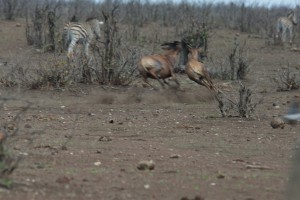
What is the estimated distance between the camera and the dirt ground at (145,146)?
6.45 m

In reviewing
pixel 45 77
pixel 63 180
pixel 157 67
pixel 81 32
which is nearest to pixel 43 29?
pixel 81 32

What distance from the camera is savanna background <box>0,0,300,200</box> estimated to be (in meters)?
6.49

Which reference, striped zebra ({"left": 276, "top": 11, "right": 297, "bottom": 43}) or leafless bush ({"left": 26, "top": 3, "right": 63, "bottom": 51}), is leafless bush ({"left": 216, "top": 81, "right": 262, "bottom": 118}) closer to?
leafless bush ({"left": 26, "top": 3, "right": 63, "bottom": 51})

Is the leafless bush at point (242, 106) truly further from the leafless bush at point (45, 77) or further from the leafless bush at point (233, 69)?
the leafless bush at point (233, 69)

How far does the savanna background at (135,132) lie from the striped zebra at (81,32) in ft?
1.48

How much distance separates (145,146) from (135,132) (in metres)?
1.60

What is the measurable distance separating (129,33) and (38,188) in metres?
24.2

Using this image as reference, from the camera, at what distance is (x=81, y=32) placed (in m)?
24.7

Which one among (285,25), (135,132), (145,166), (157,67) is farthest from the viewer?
(285,25)

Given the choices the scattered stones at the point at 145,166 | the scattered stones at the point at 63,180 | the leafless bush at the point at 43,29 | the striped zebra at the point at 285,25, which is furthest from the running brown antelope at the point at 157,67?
the striped zebra at the point at 285,25

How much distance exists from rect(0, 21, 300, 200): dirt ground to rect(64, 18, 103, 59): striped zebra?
23.0 ft

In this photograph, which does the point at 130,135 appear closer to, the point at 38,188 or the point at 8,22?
the point at 38,188

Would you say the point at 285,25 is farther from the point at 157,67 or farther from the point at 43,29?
the point at 157,67

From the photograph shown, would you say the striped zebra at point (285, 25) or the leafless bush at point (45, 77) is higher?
the leafless bush at point (45, 77)
